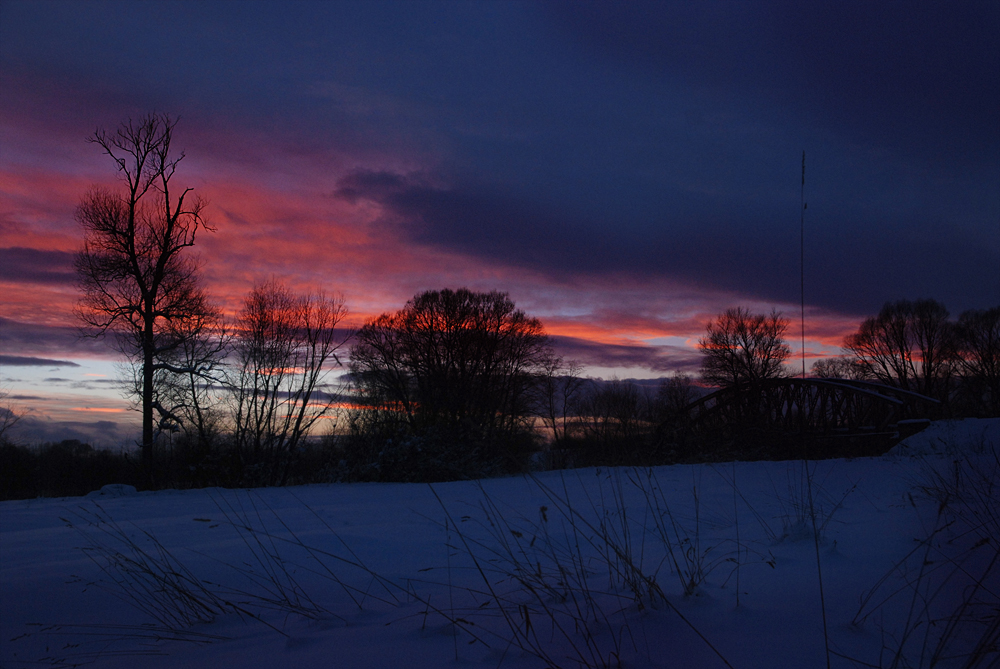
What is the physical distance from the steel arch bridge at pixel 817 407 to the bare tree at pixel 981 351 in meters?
4.91

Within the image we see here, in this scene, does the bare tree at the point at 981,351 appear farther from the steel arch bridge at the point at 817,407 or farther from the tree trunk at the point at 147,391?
the tree trunk at the point at 147,391

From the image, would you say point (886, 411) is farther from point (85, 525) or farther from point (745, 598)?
point (85, 525)

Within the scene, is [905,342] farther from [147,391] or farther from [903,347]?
[147,391]

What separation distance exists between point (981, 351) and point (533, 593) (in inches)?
962

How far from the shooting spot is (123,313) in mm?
13484

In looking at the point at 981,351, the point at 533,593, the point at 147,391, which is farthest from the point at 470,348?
the point at 533,593

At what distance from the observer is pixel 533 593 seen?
2340 millimetres

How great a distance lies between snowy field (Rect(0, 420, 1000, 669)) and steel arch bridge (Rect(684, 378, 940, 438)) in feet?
21.3

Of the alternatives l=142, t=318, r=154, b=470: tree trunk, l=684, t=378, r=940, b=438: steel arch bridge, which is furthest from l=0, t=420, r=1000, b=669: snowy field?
l=142, t=318, r=154, b=470: tree trunk

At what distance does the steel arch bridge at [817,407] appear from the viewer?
1125 centimetres

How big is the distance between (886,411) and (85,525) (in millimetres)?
14346

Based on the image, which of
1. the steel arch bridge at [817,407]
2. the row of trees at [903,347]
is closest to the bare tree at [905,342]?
the row of trees at [903,347]

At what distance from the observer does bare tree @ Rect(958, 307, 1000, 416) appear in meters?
16.9

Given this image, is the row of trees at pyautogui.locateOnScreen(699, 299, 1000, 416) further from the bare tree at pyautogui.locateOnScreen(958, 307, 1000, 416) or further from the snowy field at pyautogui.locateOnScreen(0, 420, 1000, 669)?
the snowy field at pyautogui.locateOnScreen(0, 420, 1000, 669)
